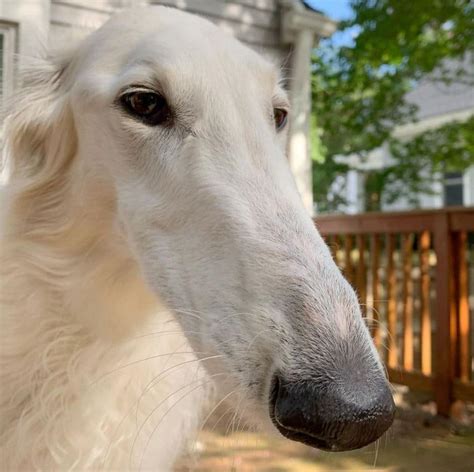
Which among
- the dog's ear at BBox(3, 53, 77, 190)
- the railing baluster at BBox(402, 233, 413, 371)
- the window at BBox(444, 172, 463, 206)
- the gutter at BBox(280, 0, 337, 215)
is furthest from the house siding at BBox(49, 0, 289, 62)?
the window at BBox(444, 172, 463, 206)

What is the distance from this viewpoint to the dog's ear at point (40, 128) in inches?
64.4

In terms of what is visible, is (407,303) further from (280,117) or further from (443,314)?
(280,117)

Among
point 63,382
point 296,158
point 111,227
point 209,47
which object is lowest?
point 63,382

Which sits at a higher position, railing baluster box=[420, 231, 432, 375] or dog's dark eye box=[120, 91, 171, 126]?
dog's dark eye box=[120, 91, 171, 126]

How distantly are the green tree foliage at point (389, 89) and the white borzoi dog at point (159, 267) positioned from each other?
6694 millimetres

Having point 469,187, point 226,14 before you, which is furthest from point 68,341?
point 469,187

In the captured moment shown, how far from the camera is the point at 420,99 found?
1133 centimetres

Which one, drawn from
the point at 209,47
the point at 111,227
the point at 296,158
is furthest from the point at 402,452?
the point at 296,158

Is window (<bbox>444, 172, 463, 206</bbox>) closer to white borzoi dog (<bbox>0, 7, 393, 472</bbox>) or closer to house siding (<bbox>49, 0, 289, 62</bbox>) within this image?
house siding (<bbox>49, 0, 289, 62</bbox>)

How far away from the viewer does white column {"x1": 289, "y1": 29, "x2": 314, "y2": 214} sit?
15.8 ft

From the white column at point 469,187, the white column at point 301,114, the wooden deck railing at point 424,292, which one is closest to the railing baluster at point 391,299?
the wooden deck railing at point 424,292

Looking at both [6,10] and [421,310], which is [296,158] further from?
[6,10]

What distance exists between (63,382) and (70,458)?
0.23 m

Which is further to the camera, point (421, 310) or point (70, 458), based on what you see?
point (421, 310)
